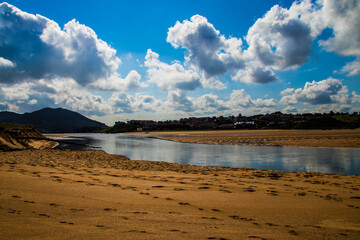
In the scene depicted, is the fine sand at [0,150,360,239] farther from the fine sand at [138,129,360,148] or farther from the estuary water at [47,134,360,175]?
the fine sand at [138,129,360,148]

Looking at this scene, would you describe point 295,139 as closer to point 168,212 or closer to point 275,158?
point 275,158

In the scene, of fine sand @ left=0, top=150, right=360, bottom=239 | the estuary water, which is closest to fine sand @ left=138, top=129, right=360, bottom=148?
the estuary water

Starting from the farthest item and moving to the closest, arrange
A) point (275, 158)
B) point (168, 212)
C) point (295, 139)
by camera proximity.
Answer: point (295, 139) → point (275, 158) → point (168, 212)

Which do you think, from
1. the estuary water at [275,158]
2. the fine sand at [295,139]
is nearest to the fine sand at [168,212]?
the estuary water at [275,158]

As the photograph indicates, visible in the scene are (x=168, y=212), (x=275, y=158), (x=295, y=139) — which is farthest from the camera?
(x=295, y=139)

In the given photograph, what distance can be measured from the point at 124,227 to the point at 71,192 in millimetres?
3569

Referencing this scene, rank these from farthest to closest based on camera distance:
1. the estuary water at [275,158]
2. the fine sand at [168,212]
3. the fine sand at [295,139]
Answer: the fine sand at [295,139], the estuary water at [275,158], the fine sand at [168,212]

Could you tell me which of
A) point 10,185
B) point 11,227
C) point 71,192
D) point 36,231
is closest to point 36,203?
point 71,192

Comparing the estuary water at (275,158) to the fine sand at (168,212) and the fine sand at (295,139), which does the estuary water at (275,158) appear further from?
the fine sand at (168,212)

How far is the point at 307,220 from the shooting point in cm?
533

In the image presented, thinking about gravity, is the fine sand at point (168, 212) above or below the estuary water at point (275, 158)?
above

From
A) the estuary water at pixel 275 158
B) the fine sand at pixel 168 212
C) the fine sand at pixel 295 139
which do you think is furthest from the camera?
the fine sand at pixel 295 139

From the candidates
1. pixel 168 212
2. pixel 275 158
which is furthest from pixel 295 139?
pixel 168 212

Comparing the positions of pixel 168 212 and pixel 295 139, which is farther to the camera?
pixel 295 139
